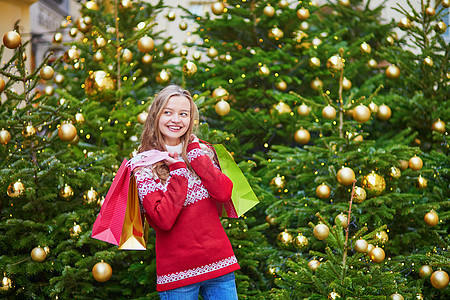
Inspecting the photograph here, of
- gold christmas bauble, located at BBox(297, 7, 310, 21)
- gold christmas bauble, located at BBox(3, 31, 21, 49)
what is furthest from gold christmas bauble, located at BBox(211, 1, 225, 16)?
gold christmas bauble, located at BBox(3, 31, 21, 49)

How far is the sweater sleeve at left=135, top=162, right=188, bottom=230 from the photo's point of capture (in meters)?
2.05

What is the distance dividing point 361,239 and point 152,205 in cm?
143

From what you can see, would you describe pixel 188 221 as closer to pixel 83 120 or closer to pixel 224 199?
pixel 224 199

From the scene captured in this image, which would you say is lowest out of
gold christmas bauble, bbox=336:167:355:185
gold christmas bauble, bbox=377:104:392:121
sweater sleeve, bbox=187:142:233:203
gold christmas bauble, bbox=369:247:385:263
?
gold christmas bauble, bbox=369:247:385:263

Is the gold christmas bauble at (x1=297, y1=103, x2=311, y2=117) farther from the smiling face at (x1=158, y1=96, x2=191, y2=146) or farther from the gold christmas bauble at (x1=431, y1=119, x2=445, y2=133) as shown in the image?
the smiling face at (x1=158, y1=96, x2=191, y2=146)

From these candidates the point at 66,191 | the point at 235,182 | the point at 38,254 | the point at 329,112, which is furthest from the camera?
the point at 329,112

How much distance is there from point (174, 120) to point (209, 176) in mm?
346

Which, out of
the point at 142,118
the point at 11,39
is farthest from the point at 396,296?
the point at 11,39

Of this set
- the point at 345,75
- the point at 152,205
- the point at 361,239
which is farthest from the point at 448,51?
the point at 152,205

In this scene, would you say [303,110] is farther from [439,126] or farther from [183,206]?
[183,206]

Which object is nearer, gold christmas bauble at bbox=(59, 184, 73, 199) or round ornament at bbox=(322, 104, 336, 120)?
gold christmas bauble at bbox=(59, 184, 73, 199)

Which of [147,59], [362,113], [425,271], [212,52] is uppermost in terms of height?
[147,59]

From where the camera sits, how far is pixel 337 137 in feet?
11.5

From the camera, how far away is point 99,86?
3863 millimetres
